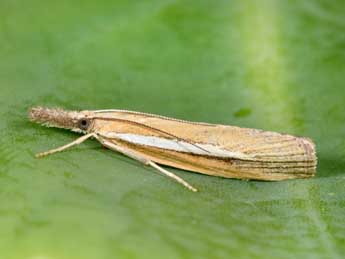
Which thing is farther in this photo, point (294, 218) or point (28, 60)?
point (28, 60)

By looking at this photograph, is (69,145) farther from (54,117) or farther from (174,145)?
(174,145)

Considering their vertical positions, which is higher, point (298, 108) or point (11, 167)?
point (298, 108)

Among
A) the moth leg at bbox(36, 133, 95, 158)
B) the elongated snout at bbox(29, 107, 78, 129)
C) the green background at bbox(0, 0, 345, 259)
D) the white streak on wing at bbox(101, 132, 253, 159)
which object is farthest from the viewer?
the white streak on wing at bbox(101, 132, 253, 159)

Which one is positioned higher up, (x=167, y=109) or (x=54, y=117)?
(x=167, y=109)

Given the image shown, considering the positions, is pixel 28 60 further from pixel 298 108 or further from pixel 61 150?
pixel 298 108

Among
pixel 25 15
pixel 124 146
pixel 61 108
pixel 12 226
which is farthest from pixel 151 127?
pixel 12 226

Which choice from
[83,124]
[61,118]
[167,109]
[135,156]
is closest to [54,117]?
[61,118]

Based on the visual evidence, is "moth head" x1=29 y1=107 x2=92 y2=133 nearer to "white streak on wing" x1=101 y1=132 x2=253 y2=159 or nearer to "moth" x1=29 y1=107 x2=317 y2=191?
"moth" x1=29 y1=107 x2=317 y2=191

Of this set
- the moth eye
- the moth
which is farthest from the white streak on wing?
the moth eye
